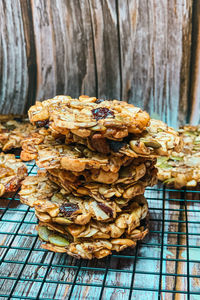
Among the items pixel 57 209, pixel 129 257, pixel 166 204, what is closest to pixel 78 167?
pixel 57 209

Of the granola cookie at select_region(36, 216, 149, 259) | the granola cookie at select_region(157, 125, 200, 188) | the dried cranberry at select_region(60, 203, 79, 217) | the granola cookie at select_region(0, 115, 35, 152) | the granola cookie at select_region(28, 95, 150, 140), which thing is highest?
the granola cookie at select_region(28, 95, 150, 140)

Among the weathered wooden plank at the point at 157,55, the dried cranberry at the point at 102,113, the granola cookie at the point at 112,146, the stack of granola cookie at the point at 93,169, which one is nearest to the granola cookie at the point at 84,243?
the stack of granola cookie at the point at 93,169

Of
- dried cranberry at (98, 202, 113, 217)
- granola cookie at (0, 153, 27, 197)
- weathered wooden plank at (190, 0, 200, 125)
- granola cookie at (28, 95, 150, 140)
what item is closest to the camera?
granola cookie at (28, 95, 150, 140)

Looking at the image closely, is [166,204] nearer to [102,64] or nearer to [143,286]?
[143,286]

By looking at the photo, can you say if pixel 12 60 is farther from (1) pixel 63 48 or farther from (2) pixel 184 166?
(2) pixel 184 166

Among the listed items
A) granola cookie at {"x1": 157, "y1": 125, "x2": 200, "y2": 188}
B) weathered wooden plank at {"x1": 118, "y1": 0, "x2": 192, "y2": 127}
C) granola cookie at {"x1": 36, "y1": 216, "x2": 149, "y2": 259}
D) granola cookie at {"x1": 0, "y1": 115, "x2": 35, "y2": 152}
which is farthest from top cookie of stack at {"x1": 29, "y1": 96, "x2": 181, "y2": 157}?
weathered wooden plank at {"x1": 118, "y1": 0, "x2": 192, "y2": 127}

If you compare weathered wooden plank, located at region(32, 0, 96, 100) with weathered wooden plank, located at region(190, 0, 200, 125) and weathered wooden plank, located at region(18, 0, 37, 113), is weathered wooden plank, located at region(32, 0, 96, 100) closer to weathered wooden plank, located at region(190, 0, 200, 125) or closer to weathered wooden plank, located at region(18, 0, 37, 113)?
weathered wooden plank, located at region(18, 0, 37, 113)

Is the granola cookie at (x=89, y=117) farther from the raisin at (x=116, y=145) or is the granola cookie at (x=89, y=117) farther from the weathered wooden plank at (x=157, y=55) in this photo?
the weathered wooden plank at (x=157, y=55)

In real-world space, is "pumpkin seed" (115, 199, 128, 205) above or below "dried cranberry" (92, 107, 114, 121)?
below
